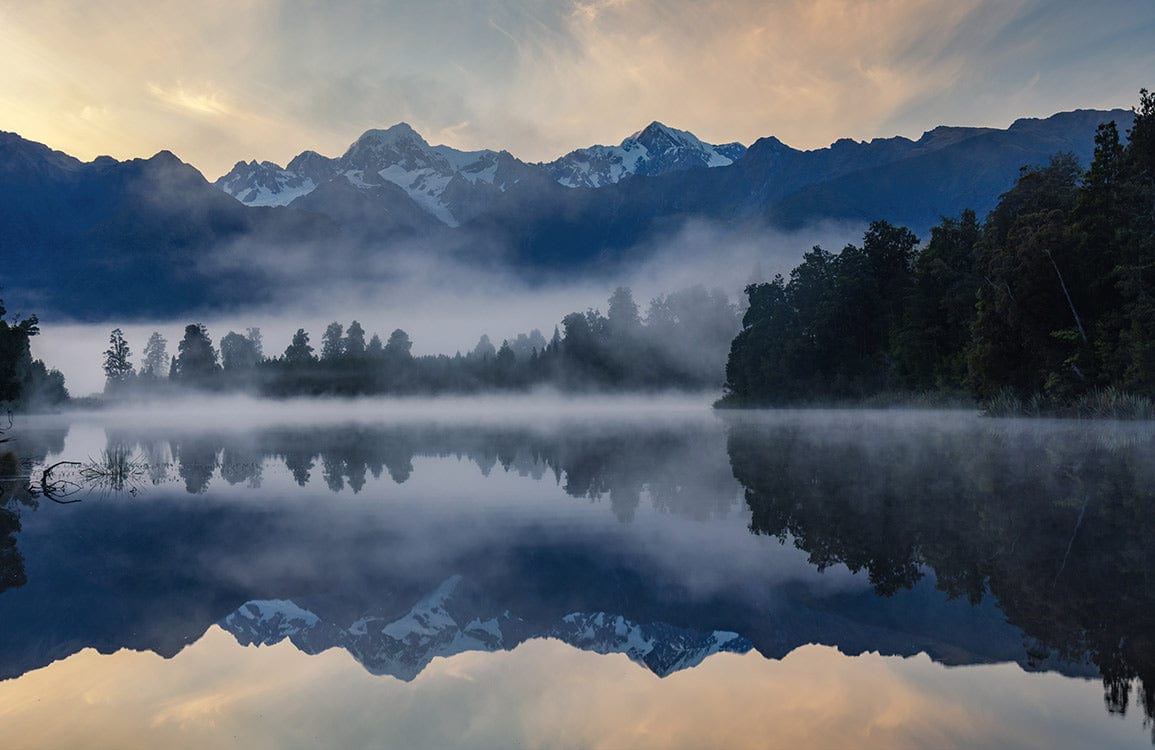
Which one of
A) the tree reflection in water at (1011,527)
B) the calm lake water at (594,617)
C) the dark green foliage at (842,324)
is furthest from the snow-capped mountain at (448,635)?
the dark green foliage at (842,324)

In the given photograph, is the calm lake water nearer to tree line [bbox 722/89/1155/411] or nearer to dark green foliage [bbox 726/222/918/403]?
tree line [bbox 722/89/1155/411]

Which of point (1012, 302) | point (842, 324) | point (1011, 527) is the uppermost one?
point (1012, 302)

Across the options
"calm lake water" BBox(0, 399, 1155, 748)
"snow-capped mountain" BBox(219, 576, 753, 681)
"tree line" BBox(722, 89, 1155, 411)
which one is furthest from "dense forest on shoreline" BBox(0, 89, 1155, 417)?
"snow-capped mountain" BBox(219, 576, 753, 681)

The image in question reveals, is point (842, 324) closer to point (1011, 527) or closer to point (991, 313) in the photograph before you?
point (991, 313)

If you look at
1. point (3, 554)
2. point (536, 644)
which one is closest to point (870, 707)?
point (536, 644)

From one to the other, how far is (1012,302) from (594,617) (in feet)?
160

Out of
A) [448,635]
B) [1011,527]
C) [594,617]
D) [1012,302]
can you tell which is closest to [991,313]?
[1012,302]

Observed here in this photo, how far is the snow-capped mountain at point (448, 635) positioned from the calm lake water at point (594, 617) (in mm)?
46

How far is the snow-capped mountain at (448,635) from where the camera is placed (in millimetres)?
8664

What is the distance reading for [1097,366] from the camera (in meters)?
45.1

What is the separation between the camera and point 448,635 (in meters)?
9.45

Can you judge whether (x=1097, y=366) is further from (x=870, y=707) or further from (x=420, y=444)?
(x=870, y=707)

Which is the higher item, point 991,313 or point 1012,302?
point 1012,302

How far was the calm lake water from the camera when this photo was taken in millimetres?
6859
